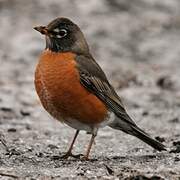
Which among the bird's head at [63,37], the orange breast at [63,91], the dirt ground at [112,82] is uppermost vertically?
the bird's head at [63,37]

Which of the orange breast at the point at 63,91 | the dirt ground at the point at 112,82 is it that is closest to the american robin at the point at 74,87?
the orange breast at the point at 63,91

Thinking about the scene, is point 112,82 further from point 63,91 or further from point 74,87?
point 63,91

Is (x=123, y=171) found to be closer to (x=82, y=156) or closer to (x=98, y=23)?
(x=82, y=156)

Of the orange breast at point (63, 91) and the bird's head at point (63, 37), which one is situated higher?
the bird's head at point (63, 37)

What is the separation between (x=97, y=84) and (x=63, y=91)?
657 mm

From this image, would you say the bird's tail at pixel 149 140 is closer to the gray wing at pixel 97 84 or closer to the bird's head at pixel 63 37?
the gray wing at pixel 97 84

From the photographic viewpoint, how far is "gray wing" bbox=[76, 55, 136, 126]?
26.1ft

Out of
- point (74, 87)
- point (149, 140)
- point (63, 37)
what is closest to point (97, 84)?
point (74, 87)

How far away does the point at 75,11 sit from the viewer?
709 inches

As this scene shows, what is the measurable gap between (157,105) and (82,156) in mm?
4335

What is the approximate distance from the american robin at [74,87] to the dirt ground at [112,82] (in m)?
0.39

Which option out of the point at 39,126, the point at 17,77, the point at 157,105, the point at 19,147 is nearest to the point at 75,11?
the point at 17,77

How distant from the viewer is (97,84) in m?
8.18

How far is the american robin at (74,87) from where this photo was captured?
766 centimetres
